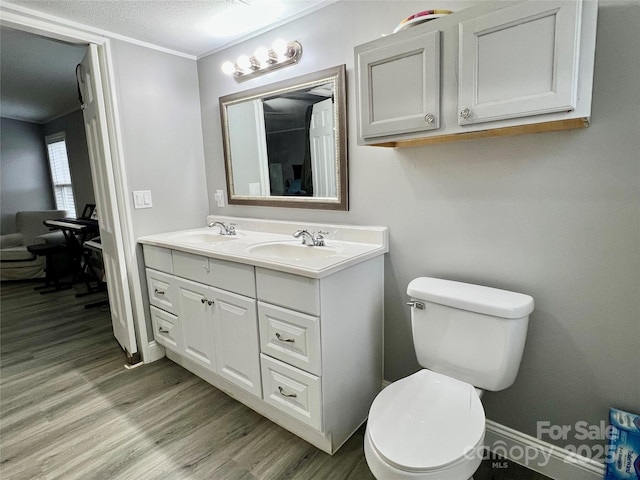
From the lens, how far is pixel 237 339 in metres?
1.76

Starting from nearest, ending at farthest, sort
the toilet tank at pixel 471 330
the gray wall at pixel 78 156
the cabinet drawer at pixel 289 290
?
the toilet tank at pixel 471 330, the cabinet drawer at pixel 289 290, the gray wall at pixel 78 156

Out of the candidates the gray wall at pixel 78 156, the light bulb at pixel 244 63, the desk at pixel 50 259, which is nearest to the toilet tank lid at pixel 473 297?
the light bulb at pixel 244 63

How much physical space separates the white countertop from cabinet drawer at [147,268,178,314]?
215 millimetres

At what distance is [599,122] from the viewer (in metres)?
1.18

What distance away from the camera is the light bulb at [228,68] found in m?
2.22

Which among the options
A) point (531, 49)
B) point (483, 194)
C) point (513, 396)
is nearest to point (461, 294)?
point (483, 194)

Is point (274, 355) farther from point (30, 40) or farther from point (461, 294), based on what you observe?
point (30, 40)

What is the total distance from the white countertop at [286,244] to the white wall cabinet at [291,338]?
5 centimetres

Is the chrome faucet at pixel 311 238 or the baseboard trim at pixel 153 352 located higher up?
the chrome faucet at pixel 311 238

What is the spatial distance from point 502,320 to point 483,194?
0.53m

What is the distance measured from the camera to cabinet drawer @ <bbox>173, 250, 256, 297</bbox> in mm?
1653

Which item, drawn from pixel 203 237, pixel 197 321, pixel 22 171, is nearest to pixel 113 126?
pixel 203 237

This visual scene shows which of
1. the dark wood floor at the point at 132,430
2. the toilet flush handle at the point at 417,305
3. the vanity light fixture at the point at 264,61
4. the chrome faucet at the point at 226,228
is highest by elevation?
the vanity light fixture at the point at 264,61

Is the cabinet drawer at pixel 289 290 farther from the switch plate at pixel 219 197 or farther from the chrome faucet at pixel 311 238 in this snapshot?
the switch plate at pixel 219 197
